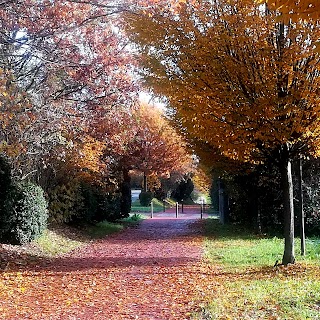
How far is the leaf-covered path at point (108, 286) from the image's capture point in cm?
631

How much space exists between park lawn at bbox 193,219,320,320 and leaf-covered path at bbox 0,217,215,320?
404 mm

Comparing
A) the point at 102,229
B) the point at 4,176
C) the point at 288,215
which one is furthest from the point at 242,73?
the point at 102,229

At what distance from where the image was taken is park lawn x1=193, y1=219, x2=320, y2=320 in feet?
19.4

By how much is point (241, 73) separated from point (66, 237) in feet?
30.5

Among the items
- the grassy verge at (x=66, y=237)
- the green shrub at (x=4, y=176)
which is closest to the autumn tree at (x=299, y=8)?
the green shrub at (x=4, y=176)

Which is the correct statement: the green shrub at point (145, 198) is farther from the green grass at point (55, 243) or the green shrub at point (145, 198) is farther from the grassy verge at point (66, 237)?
the green grass at point (55, 243)

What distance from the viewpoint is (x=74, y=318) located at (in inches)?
235

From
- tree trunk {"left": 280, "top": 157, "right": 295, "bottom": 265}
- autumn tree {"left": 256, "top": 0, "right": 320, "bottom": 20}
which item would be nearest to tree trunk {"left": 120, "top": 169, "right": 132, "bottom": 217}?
tree trunk {"left": 280, "top": 157, "right": 295, "bottom": 265}

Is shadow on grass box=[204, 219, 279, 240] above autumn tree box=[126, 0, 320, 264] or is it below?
below

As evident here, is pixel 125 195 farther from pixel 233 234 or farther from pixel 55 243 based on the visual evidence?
pixel 55 243

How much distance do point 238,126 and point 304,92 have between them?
137cm

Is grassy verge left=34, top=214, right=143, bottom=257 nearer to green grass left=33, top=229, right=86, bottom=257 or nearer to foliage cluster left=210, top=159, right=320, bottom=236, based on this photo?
green grass left=33, top=229, right=86, bottom=257

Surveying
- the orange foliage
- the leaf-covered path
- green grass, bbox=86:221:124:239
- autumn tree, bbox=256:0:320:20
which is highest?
the orange foliage

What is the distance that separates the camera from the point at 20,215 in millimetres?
11945
